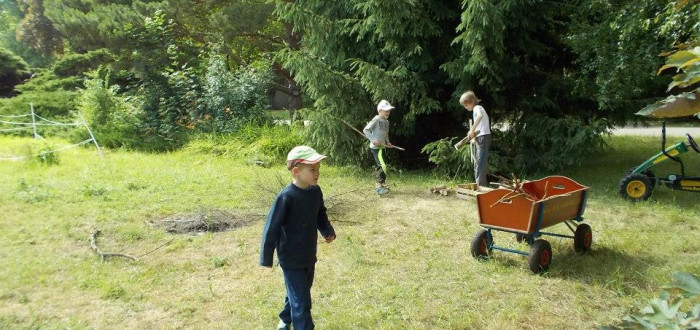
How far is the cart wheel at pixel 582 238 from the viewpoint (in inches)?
230

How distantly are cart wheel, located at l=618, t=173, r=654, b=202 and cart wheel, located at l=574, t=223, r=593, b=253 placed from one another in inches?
106

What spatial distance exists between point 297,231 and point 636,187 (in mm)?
6106

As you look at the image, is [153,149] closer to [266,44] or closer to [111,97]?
[111,97]

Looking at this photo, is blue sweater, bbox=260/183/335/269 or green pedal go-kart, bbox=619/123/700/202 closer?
blue sweater, bbox=260/183/335/269

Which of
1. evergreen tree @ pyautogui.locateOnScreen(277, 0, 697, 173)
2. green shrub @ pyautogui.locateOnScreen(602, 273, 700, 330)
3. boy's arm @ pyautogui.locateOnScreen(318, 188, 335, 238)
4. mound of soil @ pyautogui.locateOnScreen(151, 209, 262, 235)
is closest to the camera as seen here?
green shrub @ pyautogui.locateOnScreen(602, 273, 700, 330)

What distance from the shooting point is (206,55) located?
18.4 meters

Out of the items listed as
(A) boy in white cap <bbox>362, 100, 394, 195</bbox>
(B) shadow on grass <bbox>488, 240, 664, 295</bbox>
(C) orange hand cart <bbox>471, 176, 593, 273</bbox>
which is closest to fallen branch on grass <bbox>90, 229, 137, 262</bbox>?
(C) orange hand cart <bbox>471, 176, 593, 273</bbox>

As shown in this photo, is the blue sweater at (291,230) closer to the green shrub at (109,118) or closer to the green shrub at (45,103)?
the green shrub at (109,118)

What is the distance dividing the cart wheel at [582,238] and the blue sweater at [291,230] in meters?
3.13

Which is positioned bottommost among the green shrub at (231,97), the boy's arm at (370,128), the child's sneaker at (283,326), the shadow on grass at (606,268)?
the child's sneaker at (283,326)

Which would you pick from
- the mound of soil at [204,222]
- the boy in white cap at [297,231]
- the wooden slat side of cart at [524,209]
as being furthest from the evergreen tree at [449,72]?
the boy in white cap at [297,231]

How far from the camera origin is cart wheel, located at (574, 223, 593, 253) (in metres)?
5.85

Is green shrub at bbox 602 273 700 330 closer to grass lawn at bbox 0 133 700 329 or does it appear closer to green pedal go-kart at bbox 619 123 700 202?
grass lawn at bbox 0 133 700 329

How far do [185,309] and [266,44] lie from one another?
1814 cm
